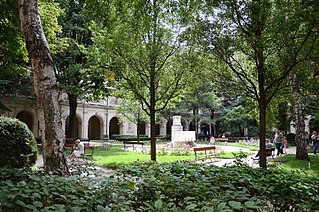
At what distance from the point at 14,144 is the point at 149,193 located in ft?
29.5

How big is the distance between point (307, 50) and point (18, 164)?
33.3 ft

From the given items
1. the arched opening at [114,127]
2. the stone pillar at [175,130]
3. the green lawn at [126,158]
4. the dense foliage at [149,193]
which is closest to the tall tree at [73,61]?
the green lawn at [126,158]

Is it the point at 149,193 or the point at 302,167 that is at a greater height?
the point at 149,193

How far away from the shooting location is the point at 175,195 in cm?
302

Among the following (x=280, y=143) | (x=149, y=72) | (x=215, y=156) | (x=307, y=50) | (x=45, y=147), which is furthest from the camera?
(x=280, y=143)

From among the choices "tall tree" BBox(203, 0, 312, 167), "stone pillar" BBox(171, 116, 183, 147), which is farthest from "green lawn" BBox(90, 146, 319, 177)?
"stone pillar" BBox(171, 116, 183, 147)

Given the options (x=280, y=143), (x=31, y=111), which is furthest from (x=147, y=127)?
(x=280, y=143)

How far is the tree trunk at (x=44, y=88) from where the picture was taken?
4895 millimetres

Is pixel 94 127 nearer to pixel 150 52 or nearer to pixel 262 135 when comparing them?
pixel 150 52

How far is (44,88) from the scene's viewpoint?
16.2 ft

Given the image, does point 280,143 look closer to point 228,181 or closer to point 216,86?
point 216,86

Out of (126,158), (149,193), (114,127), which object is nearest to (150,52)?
(126,158)

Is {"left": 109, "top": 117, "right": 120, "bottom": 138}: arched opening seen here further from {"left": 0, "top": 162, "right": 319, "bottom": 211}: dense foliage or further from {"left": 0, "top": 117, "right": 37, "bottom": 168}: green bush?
{"left": 0, "top": 162, "right": 319, "bottom": 211}: dense foliage

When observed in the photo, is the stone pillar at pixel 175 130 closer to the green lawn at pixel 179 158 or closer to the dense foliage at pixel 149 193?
the green lawn at pixel 179 158
